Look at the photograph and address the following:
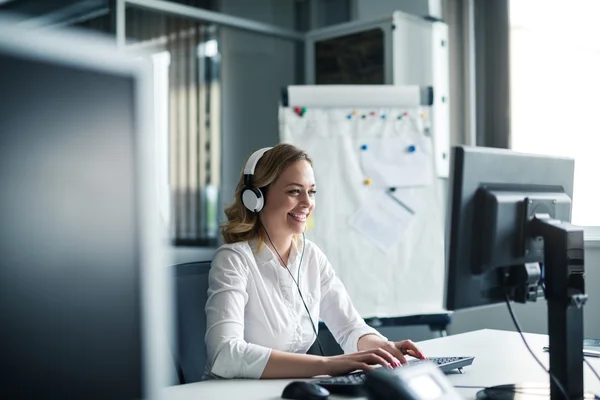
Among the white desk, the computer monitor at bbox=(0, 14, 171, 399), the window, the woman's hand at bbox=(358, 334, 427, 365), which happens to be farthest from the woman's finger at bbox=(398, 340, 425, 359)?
the window

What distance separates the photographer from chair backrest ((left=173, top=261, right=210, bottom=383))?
1615 mm

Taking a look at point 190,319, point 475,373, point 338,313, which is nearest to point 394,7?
point 338,313

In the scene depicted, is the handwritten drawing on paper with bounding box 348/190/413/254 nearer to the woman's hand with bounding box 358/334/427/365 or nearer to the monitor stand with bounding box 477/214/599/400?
the woman's hand with bounding box 358/334/427/365

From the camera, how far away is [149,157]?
21.0 inches

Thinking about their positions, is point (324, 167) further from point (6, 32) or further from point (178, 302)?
point (6, 32)

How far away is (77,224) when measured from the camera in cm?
51

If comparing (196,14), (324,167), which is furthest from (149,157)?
(196,14)

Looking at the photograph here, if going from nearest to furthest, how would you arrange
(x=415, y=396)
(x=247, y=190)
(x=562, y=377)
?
1. (x=415, y=396)
2. (x=562, y=377)
3. (x=247, y=190)

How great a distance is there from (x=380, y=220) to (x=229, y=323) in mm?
1417

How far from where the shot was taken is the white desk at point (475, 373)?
1264 mm

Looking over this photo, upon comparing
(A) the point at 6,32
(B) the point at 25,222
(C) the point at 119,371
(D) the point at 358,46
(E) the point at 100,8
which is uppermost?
(E) the point at 100,8

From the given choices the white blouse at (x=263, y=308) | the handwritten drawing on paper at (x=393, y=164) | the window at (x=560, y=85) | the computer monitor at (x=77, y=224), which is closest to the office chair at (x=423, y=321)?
the handwritten drawing on paper at (x=393, y=164)

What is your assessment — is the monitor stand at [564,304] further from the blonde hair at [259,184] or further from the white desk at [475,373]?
the blonde hair at [259,184]

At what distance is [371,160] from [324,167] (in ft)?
0.68
